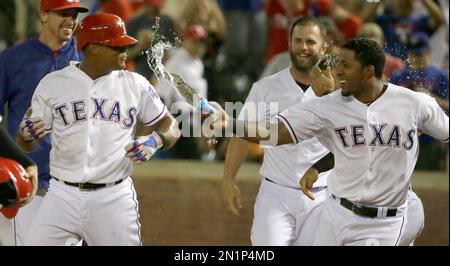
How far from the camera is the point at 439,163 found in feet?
32.9

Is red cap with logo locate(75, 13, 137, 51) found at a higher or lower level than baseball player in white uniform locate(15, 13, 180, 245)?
higher

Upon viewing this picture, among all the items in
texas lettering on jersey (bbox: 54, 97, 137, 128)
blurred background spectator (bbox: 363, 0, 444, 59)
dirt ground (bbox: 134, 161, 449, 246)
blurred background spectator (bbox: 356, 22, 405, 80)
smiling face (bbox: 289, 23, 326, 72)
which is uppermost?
smiling face (bbox: 289, 23, 326, 72)

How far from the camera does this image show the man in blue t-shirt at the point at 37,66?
730cm

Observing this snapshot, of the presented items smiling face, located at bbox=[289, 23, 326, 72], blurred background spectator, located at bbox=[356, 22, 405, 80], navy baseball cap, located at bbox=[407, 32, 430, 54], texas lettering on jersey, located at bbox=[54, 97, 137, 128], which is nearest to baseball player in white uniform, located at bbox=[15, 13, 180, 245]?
texas lettering on jersey, located at bbox=[54, 97, 137, 128]

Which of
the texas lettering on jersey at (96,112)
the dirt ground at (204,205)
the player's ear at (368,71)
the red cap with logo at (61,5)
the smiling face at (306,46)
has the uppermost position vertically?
the red cap with logo at (61,5)

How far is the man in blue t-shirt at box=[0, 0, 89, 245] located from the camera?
287 inches

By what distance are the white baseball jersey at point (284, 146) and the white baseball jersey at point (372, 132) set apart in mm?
781

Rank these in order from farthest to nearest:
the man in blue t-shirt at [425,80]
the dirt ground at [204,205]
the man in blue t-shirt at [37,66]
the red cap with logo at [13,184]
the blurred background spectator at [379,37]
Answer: the dirt ground at [204,205] → the blurred background spectator at [379,37] → the man in blue t-shirt at [425,80] → the man in blue t-shirt at [37,66] → the red cap with logo at [13,184]

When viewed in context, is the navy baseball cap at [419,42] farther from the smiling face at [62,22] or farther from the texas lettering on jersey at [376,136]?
the smiling face at [62,22]

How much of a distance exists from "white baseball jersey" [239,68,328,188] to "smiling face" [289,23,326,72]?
142 mm

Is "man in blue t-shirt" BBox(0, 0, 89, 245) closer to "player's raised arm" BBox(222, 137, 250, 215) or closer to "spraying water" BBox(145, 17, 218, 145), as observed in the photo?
"spraying water" BBox(145, 17, 218, 145)

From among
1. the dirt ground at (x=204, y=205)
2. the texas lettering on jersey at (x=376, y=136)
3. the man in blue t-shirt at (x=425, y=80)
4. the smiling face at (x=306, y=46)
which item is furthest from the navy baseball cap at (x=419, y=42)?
the texas lettering on jersey at (x=376, y=136)

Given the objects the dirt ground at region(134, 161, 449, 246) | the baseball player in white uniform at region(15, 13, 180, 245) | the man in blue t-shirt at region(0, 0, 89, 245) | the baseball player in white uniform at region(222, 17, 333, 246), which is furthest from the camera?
the dirt ground at region(134, 161, 449, 246)

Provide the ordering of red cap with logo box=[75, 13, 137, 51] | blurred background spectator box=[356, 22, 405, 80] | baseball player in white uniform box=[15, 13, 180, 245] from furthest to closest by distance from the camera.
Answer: blurred background spectator box=[356, 22, 405, 80] < red cap with logo box=[75, 13, 137, 51] < baseball player in white uniform box=[15, 13, 180, 245]
